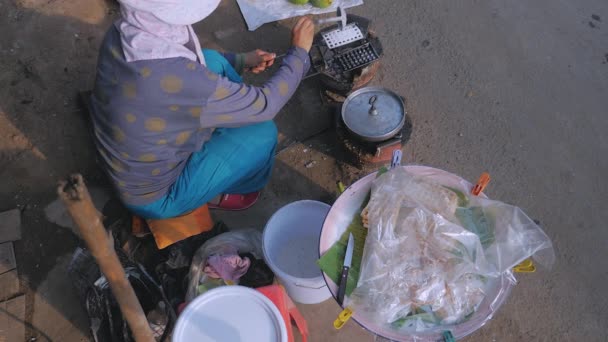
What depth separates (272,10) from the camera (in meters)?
3.69

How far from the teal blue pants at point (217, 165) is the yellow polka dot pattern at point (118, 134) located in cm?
46

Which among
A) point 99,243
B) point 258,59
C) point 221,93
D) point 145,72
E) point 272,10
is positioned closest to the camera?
point 99,243

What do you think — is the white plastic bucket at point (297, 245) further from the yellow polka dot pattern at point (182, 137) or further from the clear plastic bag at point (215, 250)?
the yellow polka dot pattern at point (182, 137)

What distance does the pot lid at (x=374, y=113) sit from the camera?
2600mm

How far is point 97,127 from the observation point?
6.95ft

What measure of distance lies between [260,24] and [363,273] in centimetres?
241

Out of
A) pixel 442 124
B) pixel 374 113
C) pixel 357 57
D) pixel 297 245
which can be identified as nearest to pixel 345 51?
pixel 357 57

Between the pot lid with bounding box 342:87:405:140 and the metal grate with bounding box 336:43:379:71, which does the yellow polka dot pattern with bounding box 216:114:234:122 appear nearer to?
the pot lid with bounding box 342:87:405:140

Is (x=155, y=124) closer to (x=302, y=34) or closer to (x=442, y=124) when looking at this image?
(x=302, y=34)

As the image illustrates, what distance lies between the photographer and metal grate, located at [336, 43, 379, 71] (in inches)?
115

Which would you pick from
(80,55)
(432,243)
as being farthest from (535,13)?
(80,55)

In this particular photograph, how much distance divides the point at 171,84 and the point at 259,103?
0.47 meters

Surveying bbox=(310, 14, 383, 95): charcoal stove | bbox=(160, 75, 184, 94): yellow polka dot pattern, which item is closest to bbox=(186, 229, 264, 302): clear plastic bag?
bbox=(160, 75, 184, 94): yellow polka dot pattern

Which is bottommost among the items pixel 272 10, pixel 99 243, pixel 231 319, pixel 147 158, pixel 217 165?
pixel 231 319
